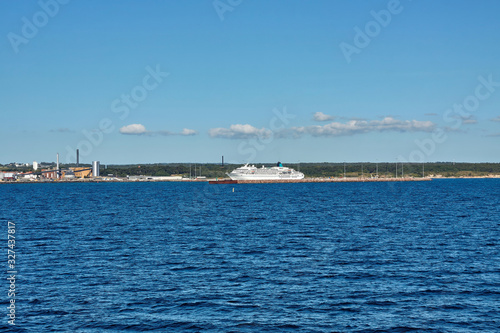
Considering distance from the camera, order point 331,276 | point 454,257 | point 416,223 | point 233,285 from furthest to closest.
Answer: point 416,223, point 454,257, point 331,276, point 233,285

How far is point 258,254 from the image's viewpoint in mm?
37312

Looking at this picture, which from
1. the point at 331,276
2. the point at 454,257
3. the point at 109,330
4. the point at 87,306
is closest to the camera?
the point at 109,330

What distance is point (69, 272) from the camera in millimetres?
31078

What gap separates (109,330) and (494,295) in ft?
64.7

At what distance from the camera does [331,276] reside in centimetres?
2972

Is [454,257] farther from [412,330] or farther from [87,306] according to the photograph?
[87,306]

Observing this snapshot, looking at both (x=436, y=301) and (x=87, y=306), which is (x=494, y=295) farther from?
(x=87, y=306)

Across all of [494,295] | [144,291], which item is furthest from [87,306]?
[494,295]

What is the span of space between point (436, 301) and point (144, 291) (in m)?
15.5

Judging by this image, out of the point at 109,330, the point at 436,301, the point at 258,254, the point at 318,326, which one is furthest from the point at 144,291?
the point at 436,301

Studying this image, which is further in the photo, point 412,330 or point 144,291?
point 144,291

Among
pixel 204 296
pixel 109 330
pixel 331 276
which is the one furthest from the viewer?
pixel 331 276

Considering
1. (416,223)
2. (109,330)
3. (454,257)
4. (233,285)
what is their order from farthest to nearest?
1. (416,223)
2. (454,257)
3. (233,285)
4. (109,330)

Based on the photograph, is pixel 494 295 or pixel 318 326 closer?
pixel 318 326
